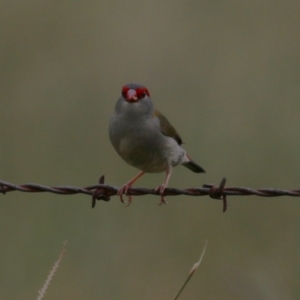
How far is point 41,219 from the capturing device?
21.8 ft

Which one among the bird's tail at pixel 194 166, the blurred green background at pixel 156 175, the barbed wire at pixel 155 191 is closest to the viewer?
the barbed wire at pixel 155 191

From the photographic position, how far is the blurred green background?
6508 mm

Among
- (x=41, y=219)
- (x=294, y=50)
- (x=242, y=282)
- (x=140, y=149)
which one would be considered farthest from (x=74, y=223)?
(x=294, y=50)

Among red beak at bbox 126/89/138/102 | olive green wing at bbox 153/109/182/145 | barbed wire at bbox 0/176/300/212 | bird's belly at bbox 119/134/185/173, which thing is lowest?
barbed wire at bbox 0/176/300/212

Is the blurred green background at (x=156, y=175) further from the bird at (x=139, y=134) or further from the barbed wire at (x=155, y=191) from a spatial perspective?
the bird at (x=139, y=134)

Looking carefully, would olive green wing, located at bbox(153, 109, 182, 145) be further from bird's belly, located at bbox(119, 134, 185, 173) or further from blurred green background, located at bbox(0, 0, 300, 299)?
blurred green background, located at bbox(0, 0, 300, 299)

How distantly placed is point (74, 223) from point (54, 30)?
4.14 metres

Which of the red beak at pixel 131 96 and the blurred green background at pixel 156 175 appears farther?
the blurred green background at pixel 156 175

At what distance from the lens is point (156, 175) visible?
7.52 m

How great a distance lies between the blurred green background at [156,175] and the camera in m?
6.51

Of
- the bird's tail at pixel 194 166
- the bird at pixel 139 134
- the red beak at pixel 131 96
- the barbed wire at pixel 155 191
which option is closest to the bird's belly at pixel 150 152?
the bird at pixel 139 134

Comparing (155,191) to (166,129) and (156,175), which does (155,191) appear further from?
(156,175)

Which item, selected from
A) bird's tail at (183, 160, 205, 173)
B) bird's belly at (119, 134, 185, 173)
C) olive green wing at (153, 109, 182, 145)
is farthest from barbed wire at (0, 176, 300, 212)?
bird's tail at (183, 160, 205, 173)

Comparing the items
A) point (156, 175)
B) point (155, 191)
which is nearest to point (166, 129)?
point (155, 191)
